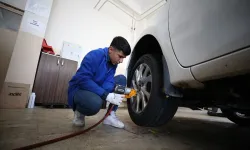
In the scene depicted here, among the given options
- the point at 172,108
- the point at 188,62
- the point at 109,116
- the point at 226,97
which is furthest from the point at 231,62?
the point at 109,116

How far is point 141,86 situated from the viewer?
129 cm

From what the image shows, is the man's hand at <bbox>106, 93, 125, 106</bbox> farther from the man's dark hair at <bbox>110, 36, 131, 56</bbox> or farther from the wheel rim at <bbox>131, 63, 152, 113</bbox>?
the man's dark hair at <bbox>110, 36, 131, 56</bbox>

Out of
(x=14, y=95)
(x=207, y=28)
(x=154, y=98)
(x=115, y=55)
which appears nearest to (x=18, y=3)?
(x=14, y=95)

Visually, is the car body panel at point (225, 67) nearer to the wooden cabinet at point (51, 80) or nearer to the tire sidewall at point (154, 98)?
the tire sidewall at point (154, 98)

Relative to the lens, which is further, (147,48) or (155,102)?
(147,48)

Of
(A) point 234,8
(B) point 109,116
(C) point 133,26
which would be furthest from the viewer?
(C) point 133,26

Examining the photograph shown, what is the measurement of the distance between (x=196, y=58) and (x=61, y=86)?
3.01m

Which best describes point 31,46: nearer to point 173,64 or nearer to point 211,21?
point 173,64

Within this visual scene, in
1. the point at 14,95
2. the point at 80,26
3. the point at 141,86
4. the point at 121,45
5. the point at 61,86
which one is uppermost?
the point at 80,26

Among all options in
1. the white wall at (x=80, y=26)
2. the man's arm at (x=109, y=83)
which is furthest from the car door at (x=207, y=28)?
the white wall at (x=80, y=26)

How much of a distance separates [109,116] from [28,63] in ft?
7.22

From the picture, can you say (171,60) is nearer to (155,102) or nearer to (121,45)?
(155,102)

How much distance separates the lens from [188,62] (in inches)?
29.9

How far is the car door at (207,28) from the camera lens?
0.53m
